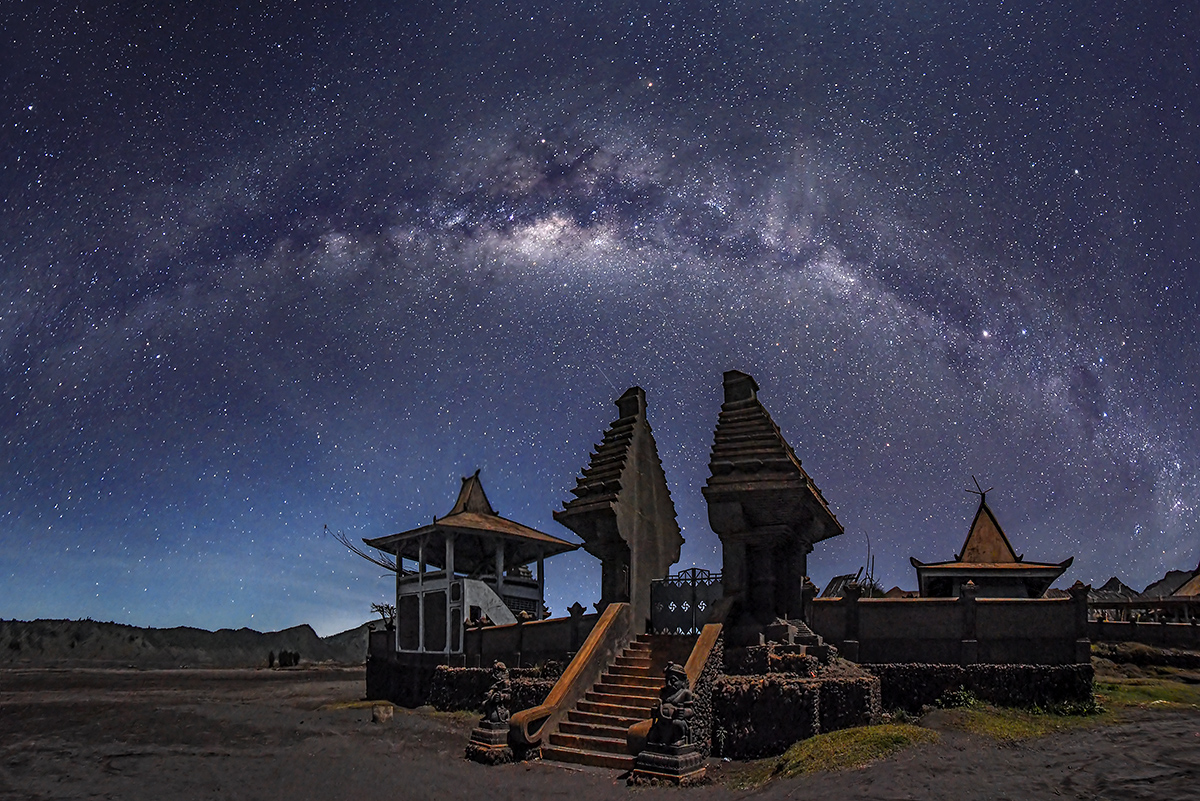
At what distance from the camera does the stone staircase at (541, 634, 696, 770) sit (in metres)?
14.4

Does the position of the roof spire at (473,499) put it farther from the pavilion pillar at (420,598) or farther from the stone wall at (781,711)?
the stone wall at (781,711)

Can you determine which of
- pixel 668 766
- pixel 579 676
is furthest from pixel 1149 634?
pixel 668 766

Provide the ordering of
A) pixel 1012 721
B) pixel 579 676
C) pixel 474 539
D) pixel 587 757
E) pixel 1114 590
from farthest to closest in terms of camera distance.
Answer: pixel 1114 590 → pixel 474 539 → pixel 579 676 → pixel 1012 721 → pixel 587 757

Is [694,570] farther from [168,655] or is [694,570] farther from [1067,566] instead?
[168,655]

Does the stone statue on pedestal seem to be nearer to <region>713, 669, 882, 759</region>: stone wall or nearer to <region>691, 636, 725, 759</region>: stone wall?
<region>691, 636, 725, 759</region>: stone wall

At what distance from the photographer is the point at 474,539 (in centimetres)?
3703

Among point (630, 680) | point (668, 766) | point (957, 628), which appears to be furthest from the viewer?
point (957, 628)

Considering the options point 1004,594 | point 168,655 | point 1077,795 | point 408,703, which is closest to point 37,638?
point 168,655

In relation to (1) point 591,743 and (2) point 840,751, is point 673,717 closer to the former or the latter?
(1) point 591,743

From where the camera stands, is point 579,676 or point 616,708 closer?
Answer: point 616,708

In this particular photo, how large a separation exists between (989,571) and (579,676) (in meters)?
17.2

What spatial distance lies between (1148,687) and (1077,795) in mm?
16311

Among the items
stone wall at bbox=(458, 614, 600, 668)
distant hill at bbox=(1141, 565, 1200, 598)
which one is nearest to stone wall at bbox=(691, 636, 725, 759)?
stone wall at bbox=(458, 614, 600, 668)

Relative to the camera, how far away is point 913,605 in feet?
61.0
